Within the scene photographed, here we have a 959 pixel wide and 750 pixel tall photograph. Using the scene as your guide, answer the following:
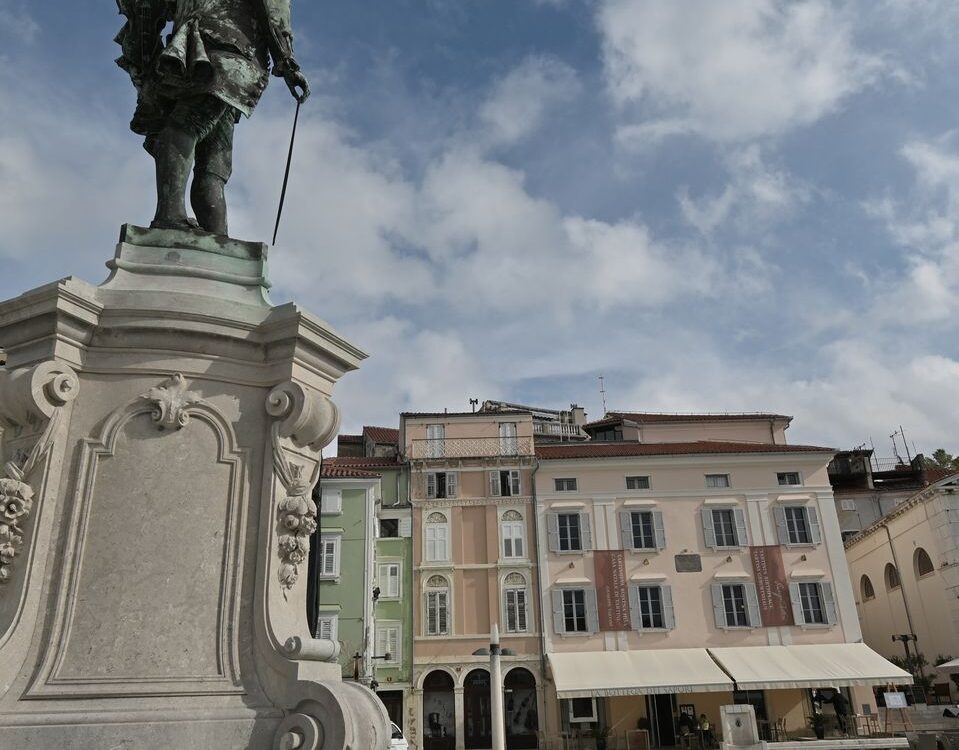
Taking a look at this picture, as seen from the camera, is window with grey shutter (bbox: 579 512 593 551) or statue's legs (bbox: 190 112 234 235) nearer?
statue's legs (bbox: 190 112 234 235)

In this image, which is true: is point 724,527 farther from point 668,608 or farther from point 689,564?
point 668,608

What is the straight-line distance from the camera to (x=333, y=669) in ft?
13.8

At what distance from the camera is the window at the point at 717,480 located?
3269 centimetres

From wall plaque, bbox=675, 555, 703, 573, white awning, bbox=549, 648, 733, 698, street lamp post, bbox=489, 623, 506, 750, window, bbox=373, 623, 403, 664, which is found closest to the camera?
street lamp post, bbox=489, 623, 506, 750

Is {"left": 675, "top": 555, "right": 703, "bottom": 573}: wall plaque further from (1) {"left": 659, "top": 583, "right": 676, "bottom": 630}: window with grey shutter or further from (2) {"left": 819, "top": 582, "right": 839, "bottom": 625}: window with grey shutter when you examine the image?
(2) {"left": 819, "top": 582, "right": 839, "bottom": 625}: window with grey shutter

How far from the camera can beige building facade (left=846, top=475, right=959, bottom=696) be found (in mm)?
30953

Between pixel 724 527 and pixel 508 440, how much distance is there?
9105mm

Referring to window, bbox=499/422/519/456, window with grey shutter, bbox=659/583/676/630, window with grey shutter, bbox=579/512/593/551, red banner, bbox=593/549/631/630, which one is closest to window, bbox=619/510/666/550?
red banner, bbox=593/549/631/630

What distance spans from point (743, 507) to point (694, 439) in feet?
27.9

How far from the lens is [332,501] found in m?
31.8

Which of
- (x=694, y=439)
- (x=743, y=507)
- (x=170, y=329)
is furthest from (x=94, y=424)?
(x=694, y=439)

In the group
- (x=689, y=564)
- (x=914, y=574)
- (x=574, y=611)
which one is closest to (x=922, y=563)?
(x=914, y=574)

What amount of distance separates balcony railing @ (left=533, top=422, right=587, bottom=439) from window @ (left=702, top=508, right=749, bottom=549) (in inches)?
475

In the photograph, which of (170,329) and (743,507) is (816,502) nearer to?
(743,507)
